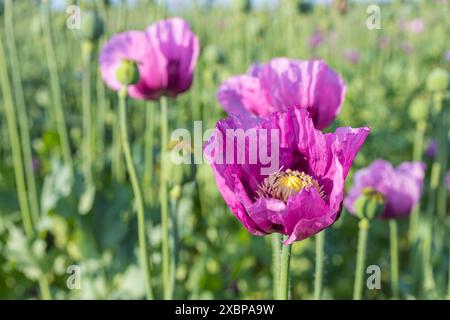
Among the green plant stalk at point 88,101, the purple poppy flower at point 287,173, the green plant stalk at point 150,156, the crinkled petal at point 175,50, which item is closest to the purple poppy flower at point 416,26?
the green plant stalk at point 150,156

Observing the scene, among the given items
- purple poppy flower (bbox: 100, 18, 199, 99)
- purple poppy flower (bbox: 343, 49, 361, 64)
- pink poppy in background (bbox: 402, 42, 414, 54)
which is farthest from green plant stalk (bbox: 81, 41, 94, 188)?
pink poppy in background (bbox: 402, 42, 414, 54)

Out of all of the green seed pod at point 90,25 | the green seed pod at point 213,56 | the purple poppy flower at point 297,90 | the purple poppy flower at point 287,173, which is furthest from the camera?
the green seed pod at point 213,56

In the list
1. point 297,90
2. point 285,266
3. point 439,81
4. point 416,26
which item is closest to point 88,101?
point 297,90

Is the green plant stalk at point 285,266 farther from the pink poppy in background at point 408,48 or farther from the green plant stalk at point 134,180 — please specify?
the pink poppy in background at point 408,48

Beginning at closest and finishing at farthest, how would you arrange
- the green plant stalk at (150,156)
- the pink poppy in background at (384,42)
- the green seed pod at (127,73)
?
the green seed pod at (127,73) < the green plant stalk at (150,156) < the pink poppy in background at (384,42)

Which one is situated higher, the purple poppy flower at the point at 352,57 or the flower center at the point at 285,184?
the purple poppy flower at the point at 352,57

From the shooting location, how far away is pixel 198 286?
4.24 ft

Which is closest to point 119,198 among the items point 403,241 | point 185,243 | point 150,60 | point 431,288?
point 185,243

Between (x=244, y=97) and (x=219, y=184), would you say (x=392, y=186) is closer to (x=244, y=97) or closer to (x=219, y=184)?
(x=244, y=97)

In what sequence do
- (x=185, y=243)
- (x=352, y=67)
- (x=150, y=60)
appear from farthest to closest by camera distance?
(x=352, y=67), (x=185, y=243), (x=150, y=60)

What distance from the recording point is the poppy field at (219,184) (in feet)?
2.03

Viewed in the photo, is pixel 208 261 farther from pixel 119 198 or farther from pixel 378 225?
pixel 378 225
